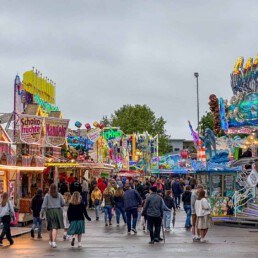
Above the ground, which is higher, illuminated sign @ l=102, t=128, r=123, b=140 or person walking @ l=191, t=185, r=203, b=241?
illuminated sign @ l=102, t=128, r=123, b=140

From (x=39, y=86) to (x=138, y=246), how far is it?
24.3 metres

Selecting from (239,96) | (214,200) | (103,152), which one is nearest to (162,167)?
(103,152)

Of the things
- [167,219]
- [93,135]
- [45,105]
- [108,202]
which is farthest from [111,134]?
[167,219]

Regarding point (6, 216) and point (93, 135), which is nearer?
point (6, 216)

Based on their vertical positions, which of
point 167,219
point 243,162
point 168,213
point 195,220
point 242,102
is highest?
point 242,102

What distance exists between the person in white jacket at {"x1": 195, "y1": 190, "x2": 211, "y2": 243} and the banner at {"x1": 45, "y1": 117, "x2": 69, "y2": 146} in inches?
482

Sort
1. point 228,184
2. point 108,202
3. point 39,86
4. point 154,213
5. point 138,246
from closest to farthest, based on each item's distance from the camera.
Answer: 1. point 138,246
2. point 154,213
3. point 108,202
4. point 228,184
5. point 39,86

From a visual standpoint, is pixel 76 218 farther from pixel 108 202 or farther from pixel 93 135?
pixel 93 135

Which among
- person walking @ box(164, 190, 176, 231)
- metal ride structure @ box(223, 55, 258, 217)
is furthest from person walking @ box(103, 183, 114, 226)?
metal ride structure @ box(223, 55, 258, 217)

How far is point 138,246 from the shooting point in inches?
674

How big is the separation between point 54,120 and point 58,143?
1093 mm

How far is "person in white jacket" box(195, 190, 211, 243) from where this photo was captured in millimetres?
18609

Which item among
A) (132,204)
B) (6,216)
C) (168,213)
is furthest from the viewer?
(168,213)

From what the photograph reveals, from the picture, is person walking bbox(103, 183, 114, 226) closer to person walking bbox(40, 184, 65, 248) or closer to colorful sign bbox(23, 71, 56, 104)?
person walking bbox(40, 184, 65, 248)
